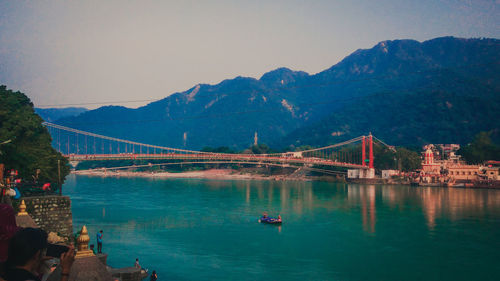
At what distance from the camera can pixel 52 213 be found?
1778cm

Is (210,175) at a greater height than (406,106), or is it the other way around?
(406,106)

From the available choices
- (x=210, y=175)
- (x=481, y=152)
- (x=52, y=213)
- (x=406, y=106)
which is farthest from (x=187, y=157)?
(x=406, y=106)

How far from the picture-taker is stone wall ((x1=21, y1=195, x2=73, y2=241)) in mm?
17016

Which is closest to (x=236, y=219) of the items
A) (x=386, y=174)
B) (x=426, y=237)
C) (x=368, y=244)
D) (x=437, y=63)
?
(x=368, y=244)

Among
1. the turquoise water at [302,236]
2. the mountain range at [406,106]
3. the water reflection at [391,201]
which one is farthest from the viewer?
the mountain range at [406,106]

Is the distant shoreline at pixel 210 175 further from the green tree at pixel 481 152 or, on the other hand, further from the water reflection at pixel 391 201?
the green tree at pixel 481 152

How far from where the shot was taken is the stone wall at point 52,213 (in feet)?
55.8

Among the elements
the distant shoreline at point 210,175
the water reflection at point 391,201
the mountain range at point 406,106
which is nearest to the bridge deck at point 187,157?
the distant shoreline at point 210,175

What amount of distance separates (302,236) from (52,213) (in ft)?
44.1

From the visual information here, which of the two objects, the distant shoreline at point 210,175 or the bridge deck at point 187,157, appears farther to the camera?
the distant shoreline at point 210,175

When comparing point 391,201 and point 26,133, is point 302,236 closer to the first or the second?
point 26,133

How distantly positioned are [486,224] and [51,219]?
2500 cm

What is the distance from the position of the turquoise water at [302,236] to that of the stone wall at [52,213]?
2.32m

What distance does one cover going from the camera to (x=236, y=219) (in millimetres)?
30922
